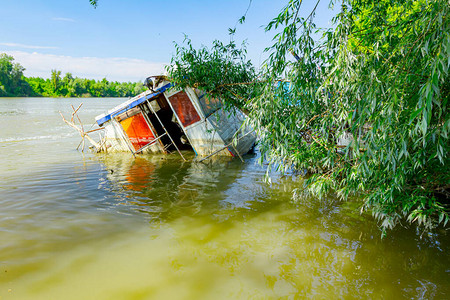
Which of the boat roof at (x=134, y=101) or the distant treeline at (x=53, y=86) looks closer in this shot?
the boat roof at (x=134, y=101)

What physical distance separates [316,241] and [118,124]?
10.8 metres

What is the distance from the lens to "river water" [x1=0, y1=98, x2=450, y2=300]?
3.99m

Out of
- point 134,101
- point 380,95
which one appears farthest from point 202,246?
point 134,101

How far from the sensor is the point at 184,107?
11492mm

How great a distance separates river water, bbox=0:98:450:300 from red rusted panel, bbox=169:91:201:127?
343cm

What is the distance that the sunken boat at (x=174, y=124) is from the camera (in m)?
11.4

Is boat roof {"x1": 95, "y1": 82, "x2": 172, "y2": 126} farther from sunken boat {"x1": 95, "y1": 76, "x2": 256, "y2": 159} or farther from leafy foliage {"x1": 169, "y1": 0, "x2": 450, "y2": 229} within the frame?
leafy foliage {"x1": 169, "y1": 0, "x2": 450, "y2": 229}

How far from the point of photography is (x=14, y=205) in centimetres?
721

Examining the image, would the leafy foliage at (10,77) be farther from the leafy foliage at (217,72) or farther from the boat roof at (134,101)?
the leafy foliage at (217,72)

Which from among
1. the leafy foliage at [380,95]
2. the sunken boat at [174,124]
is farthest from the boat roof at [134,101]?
the leafy foliage at [380,95]

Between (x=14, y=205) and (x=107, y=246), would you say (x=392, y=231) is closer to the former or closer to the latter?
(x=107, y=246)

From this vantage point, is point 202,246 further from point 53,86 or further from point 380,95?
point 53,86

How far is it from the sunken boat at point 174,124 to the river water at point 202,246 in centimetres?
312

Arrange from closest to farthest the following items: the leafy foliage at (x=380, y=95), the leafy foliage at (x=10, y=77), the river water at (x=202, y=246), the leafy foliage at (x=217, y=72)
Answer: the leafy foliage at (x=380, y=95), the river water at (x=202, y=246), the leafy foliage at (x=217, y=72), the leafy foliage at (x=10, y=77)
